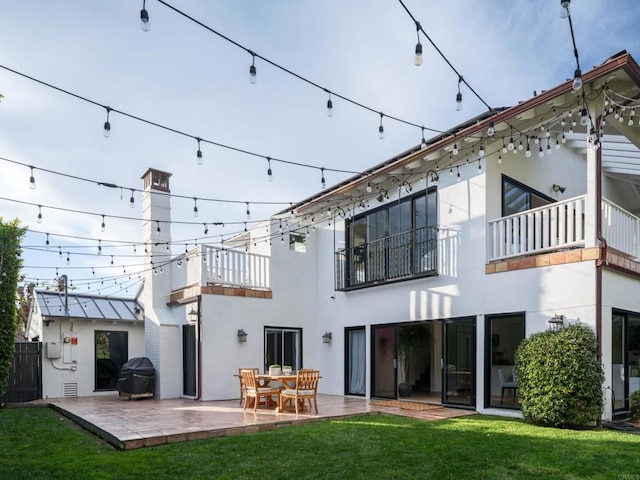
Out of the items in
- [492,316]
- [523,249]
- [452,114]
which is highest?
[452,114]

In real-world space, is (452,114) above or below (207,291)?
above

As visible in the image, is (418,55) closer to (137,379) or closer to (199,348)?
(199,348)

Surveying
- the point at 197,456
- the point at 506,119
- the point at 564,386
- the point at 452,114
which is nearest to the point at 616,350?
the point at 564,386

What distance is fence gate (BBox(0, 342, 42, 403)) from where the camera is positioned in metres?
12.0

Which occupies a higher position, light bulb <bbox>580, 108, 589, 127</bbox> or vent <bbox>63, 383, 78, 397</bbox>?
light bulb <bbox>580, 108, 589, 127</bbox>

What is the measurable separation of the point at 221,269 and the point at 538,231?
6.75 meters

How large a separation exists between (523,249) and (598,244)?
4.16 ft

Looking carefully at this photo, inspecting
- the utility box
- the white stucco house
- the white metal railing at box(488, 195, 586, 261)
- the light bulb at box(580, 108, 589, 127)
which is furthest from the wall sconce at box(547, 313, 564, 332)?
the utility box

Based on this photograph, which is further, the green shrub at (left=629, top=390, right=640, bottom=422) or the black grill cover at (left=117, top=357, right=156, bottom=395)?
the black grill cover at (left=117, top=357, right=156, bottom=395)

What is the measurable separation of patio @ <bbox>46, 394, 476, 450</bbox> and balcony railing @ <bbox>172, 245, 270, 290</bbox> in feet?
8.69

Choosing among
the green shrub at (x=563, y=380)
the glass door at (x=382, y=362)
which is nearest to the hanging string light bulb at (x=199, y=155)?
the green shrub at (x=563, y=380)

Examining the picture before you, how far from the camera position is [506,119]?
27.4 feet

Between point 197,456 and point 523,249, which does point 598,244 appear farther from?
point 197,456

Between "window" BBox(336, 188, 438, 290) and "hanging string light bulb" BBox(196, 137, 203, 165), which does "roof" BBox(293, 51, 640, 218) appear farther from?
"hanging string light bulb" BBox(196, 137, 203, 165)
